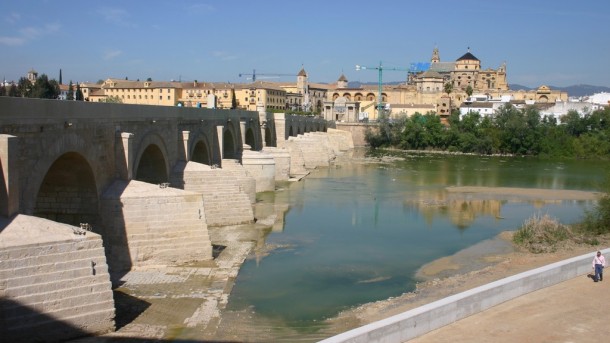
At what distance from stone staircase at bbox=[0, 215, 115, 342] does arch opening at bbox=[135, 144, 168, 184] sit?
10.5 metres

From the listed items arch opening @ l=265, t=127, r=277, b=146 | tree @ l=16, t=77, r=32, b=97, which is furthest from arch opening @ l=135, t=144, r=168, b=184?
arch opening @ l=265, t=127, r=277, b=146

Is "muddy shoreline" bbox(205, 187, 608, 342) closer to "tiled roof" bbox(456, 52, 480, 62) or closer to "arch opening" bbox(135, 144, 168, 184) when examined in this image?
"arch opening" bbox(135, 144, 168, 184)

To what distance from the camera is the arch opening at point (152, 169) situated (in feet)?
68.3

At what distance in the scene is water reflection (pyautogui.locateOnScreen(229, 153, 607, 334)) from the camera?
44.4 feet

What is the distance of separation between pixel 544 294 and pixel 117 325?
7.24m

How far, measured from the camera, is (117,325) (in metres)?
10.8

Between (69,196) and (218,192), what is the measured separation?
6533mm

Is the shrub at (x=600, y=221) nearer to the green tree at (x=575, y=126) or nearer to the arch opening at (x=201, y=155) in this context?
the arch opening at (x=201, y=155)

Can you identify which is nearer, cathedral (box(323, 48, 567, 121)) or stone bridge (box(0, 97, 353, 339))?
stone bridge (box(0, 97, 353, 339))

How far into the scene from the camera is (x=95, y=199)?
47.9 ft

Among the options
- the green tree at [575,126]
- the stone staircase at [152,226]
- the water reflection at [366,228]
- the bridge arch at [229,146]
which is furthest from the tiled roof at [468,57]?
the stone staircase at [152,226]

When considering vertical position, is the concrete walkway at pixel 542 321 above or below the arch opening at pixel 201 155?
below

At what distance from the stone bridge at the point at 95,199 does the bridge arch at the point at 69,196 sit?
23 millimetres

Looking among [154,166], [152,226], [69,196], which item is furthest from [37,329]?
[154,166]
